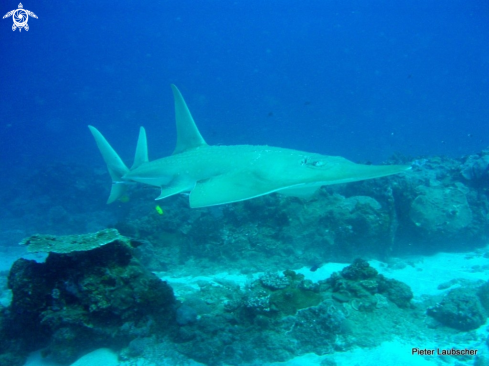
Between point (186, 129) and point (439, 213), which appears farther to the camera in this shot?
point (439, 213)

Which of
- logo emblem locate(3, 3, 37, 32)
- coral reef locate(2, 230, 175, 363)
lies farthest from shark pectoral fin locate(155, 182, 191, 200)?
logo emblem locate(3, 3, 37, 32)

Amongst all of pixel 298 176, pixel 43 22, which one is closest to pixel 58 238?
pixel 298 176

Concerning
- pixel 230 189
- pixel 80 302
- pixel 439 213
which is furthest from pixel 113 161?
pixel 439 213

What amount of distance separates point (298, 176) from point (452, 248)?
9.15m

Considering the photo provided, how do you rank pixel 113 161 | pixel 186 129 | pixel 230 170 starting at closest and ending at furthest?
pixel 230 170, pixel 186 129, pixel 113 161

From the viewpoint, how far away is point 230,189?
4113 millimetres

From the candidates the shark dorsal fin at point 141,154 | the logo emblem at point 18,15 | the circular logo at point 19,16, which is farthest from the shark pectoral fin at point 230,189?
the circular logo at point 19,16

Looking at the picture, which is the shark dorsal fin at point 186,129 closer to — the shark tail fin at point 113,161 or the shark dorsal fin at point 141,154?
the shark dorsal fin at point 141,154

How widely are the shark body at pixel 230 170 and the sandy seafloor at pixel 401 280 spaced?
9.20 ft

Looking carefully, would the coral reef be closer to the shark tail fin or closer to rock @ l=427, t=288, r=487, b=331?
the shark tail fin

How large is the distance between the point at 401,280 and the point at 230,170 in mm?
6156

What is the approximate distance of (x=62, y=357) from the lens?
174 inches

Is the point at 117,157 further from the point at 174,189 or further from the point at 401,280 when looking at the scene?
the point at 401,280

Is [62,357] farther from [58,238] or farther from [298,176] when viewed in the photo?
[298,176]
